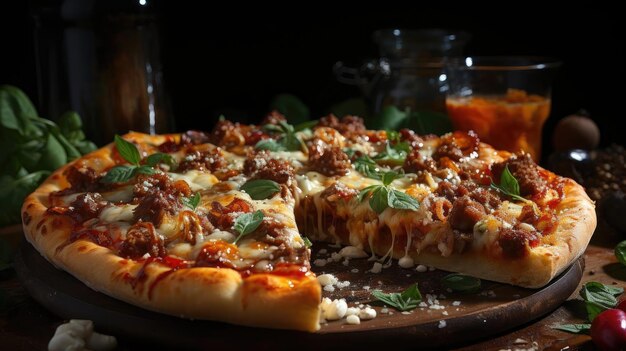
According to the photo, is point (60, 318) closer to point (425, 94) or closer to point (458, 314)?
point (458, 314)

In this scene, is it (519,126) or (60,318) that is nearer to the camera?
(60,318)

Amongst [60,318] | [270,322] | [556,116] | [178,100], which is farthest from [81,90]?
[556,116]

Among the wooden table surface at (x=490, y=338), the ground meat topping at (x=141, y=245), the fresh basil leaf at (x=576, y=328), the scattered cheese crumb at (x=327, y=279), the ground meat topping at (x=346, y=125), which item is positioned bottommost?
the wooden table surface at (x=490, y=338)

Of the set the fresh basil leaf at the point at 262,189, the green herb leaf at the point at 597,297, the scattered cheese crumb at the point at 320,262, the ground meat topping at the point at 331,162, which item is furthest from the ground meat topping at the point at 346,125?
the green herb leaf at the point at 597,297

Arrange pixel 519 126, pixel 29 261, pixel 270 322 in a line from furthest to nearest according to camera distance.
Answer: pixel 519 126
pixel 29 261
pixel 270 322

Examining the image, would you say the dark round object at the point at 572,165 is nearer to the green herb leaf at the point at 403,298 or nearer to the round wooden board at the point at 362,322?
the round wooden board at the point at 362,322

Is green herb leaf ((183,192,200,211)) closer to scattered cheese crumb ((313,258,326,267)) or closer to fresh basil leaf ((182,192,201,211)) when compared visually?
fresh basil leaf ((182,192,201,211))

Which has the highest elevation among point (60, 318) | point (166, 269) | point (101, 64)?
point (101, 64)

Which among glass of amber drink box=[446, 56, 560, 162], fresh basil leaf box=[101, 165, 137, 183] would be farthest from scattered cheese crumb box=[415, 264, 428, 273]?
glass of amber drink box=[446, 56, 560, 162]
